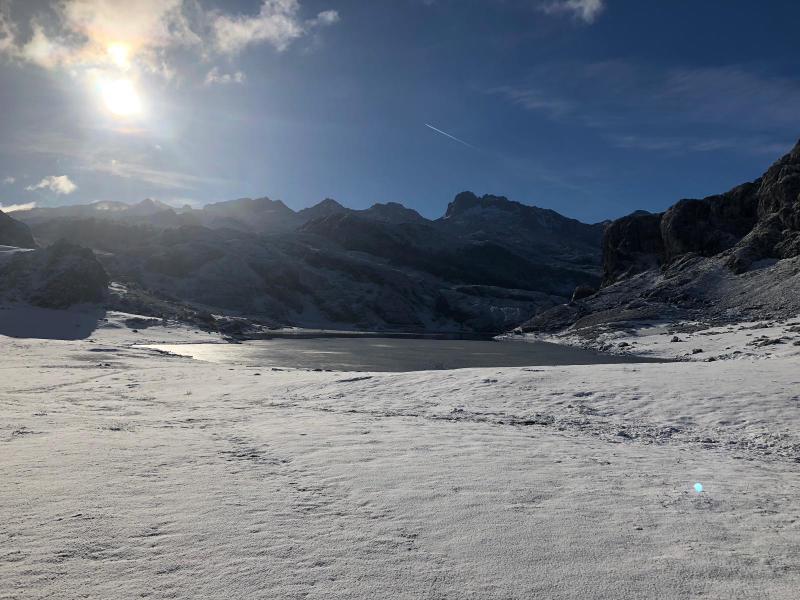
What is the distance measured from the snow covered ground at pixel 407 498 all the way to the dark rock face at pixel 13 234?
142754 millimetres

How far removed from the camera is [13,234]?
13112cm

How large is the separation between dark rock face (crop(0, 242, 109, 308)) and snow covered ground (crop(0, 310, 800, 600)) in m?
82.2

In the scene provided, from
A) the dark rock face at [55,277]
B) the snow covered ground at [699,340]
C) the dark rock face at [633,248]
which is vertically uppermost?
the dark rock face at [633,248]

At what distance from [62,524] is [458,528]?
16.6 ft

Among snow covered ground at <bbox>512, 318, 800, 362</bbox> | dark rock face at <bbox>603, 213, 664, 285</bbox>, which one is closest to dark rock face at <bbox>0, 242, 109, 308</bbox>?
snow covered ground at <bbox>512, 318, 800, 362</bbox>

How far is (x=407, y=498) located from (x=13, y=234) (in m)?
162

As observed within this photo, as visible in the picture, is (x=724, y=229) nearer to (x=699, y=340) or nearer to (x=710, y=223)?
(x=710, y=223)

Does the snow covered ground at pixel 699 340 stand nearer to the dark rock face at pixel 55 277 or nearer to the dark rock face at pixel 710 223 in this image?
the dark rock face at pixel 710 223

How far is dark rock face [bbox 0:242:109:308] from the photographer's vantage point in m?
84.9

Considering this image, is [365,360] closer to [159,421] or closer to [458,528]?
[159,421]

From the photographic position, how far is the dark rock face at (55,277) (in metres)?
84.9

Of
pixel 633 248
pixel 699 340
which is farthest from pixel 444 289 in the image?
pixel 699 340

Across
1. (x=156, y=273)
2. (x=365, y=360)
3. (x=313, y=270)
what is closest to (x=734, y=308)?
(x=365, y=360)

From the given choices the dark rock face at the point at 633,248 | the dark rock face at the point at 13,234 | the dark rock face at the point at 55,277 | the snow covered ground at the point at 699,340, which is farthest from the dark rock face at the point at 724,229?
the dark rock face at the point at 13,234
